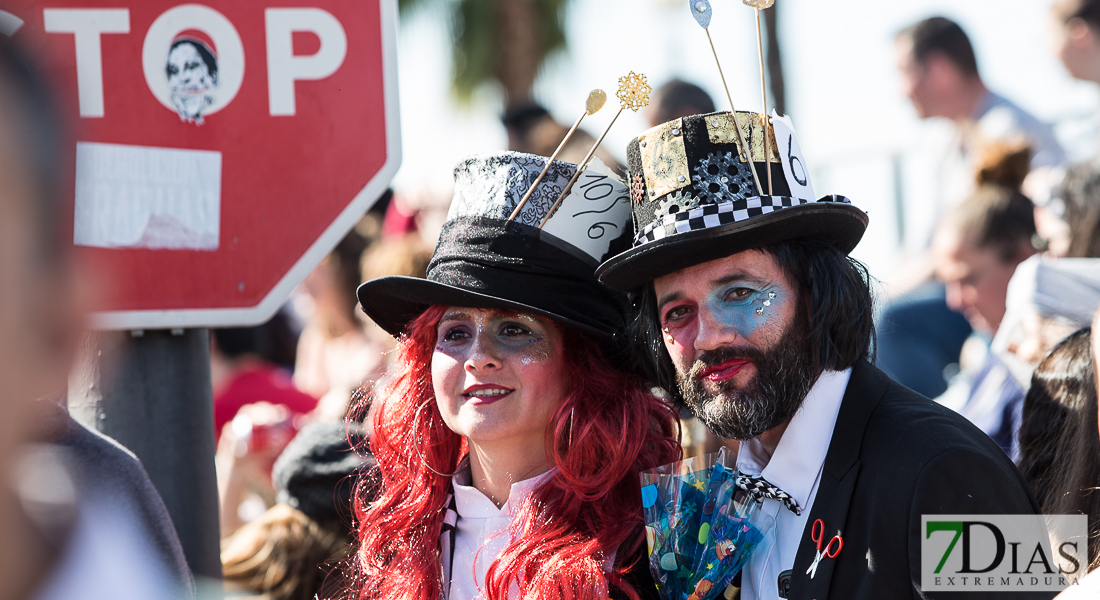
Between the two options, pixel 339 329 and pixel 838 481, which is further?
pixel 339 329

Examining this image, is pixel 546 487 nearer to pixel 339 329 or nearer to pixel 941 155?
pixel 339 329

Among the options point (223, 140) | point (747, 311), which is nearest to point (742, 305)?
point (747, 311)

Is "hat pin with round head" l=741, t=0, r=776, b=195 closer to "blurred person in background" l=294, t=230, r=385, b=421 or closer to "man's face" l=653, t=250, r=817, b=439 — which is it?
"man's face" l=653, t=250, r=817, b=439

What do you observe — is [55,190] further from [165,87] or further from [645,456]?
[645,456]

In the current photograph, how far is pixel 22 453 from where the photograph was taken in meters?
0.80

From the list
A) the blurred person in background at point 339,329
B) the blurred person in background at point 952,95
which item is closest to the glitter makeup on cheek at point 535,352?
the blurred person in background at point 339,329

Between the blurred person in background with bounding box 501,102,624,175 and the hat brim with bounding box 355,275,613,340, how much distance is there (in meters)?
1.87

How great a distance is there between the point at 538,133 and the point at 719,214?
10.6ft

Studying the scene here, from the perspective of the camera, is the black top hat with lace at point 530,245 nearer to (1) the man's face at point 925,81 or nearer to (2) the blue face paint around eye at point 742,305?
(2) the blue face paint around eye at point 742,305

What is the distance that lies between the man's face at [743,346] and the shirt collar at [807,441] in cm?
3

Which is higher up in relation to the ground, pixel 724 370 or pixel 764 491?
pixel 724 370

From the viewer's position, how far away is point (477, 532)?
2711mm

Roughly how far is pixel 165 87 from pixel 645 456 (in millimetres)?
1506

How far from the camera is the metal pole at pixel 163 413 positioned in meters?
2.18
